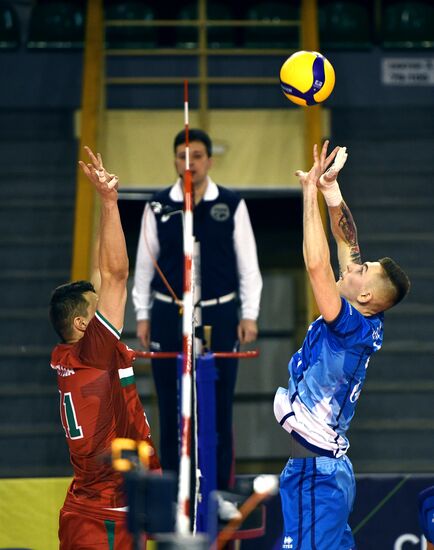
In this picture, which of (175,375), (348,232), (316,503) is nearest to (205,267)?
(175,375)

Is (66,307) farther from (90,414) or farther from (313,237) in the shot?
(313,237)

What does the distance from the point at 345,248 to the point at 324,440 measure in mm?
999

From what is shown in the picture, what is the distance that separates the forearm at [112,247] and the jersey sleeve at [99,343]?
194mm

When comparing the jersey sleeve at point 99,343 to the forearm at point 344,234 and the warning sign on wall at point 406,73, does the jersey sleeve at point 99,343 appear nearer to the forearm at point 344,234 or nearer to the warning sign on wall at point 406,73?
the forearm at point 344,234

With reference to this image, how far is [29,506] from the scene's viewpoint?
253 inches

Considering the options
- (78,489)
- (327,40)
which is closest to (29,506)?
(78,489)

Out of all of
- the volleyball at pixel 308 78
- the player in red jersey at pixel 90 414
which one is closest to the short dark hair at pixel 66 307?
the player in red jersey at pixel 90 414

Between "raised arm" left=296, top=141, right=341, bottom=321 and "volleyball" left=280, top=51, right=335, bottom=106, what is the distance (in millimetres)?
1067

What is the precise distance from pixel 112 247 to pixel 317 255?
2.74 feet

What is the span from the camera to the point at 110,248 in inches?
189

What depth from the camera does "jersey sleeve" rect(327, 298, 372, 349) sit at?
187 inches

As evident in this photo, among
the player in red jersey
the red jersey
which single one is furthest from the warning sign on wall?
the red jersey

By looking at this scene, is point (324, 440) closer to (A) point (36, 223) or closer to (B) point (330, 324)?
(B) point (330, 324)

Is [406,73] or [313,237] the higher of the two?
[406,73]
